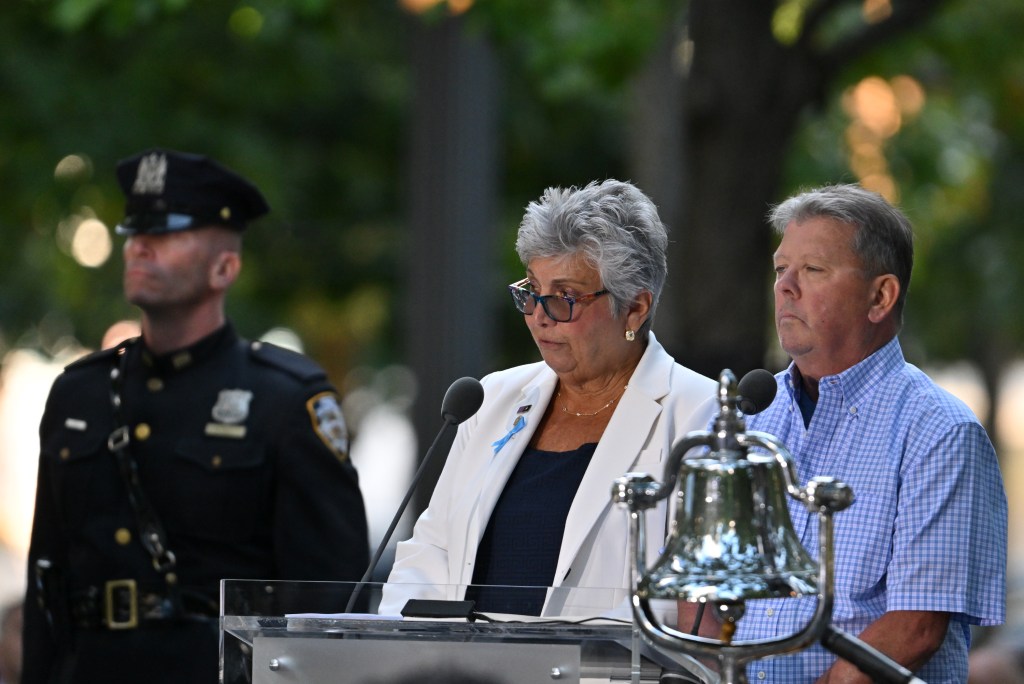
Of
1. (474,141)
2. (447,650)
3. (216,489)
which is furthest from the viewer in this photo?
(474,141)

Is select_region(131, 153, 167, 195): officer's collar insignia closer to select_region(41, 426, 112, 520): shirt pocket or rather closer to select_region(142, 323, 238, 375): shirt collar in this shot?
select_region(142, 323, 238, 375): shirt collar

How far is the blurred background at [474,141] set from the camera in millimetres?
8031

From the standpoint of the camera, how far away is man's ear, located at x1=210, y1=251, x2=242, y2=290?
5121mm

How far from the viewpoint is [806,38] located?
7930mm

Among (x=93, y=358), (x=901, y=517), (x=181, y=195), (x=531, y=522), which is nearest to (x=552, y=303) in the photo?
(x=531, y=522)

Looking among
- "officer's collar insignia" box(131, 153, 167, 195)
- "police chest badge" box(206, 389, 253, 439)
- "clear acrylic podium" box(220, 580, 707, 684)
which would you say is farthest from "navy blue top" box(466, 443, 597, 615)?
"officer's collar insignia" box(131, 153, 167, 195)

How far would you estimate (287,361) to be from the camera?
5211mm

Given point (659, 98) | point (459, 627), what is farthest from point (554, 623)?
point (659, 98)

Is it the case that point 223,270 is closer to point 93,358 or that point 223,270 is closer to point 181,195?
point 181,195

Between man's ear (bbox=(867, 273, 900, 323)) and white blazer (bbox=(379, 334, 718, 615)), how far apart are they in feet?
1.58

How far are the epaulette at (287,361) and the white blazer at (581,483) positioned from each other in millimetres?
895

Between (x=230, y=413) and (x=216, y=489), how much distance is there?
0.84ft

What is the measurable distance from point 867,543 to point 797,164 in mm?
8726

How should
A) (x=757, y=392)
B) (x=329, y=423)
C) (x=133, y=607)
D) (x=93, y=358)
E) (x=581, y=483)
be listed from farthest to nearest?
(x=93, y=358)
(x=329, y=423)
(x=133, y=607)
(x=581, y=483)
(x=757, y=392)
